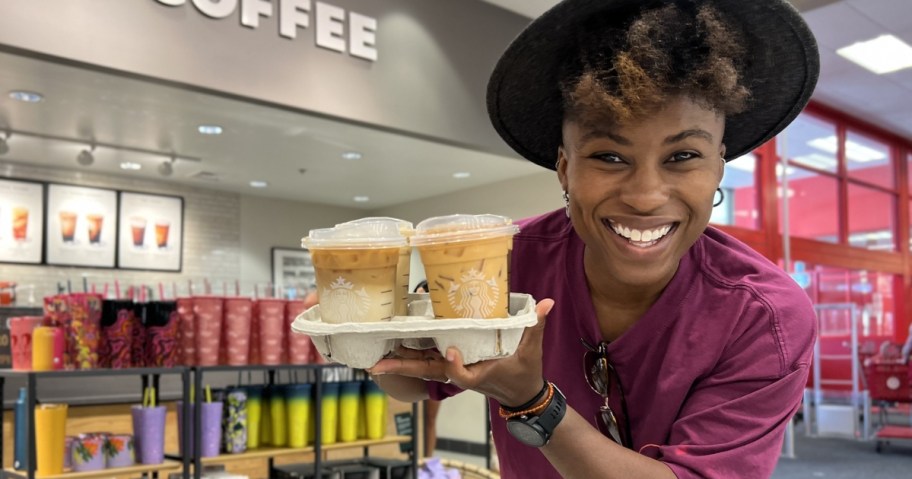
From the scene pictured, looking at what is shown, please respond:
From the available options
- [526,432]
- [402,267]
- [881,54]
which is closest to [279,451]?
[402,267]

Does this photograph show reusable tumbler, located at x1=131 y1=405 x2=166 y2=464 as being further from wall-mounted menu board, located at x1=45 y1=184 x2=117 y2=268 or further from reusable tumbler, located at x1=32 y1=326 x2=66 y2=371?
wall-mounted menu board, located at x1=45 y1=184 x2=117 y2=268

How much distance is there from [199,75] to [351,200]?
5937mm

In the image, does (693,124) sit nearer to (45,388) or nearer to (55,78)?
(45,388)

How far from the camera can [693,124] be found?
3.68 feet

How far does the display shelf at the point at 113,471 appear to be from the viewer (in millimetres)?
3238

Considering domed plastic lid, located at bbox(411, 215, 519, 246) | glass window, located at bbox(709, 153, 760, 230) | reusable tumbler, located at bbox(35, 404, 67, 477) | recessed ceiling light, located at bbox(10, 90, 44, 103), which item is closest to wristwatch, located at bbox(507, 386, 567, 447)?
domed plastic lid, located at bbox(411, 215, 519, 246)

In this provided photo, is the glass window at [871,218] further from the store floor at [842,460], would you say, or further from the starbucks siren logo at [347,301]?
the starbucks siren logo at [347,301]

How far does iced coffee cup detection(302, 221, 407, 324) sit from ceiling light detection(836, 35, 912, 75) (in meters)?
7.83

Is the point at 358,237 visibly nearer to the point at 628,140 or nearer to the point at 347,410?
the point at 628,140

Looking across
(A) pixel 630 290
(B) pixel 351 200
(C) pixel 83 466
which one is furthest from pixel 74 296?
(B) pixel 351 200

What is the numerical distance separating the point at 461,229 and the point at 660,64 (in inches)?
14.7

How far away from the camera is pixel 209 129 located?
6.13 meters

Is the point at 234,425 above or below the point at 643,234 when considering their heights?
below

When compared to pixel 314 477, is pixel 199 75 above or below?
above
